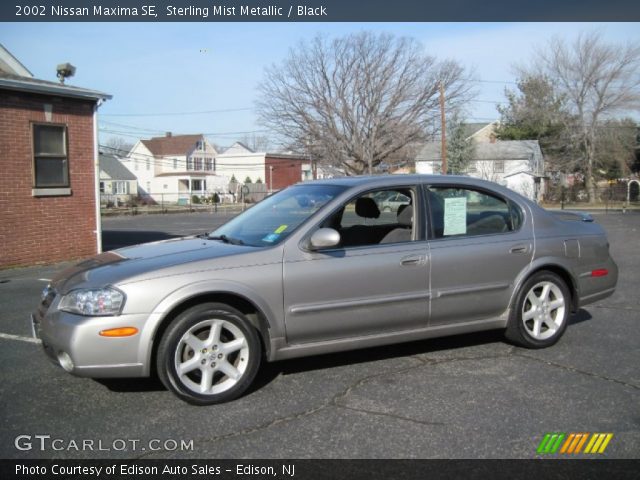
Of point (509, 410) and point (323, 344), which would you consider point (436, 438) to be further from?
point (323, 344)

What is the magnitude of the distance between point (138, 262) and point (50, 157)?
915 cm

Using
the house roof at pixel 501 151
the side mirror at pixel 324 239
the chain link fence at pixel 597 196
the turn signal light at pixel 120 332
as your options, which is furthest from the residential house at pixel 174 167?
the turn signal light at pixel 120 332

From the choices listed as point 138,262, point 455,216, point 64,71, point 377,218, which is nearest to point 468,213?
point 455,216

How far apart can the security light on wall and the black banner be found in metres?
12.5

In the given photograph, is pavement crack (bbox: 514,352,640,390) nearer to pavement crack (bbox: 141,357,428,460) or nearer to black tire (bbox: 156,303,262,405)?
pavement crack (bbox: 141,357,428,460)

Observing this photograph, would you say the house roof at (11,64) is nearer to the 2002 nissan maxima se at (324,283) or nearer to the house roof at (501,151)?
the 2002 nissan maxima se at (324,283)

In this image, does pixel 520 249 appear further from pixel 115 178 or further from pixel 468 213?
pixel 115 178

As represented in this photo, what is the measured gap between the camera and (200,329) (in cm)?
399

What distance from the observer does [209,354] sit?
3961 millimetres

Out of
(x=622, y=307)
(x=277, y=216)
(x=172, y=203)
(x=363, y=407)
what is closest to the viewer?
(x=363, y=407)

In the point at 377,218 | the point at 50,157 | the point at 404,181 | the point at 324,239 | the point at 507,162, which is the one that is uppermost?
the point at 507,162

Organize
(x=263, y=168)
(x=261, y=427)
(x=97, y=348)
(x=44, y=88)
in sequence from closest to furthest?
(x=261, y=427) < (x=97, y=348) < (x=44, y=88) < (x=263, y=168)

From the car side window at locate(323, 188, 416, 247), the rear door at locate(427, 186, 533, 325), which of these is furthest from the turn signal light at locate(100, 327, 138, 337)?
the rear door at locate(427, 186, 533, 325)

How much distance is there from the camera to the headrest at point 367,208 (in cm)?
512
